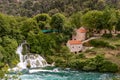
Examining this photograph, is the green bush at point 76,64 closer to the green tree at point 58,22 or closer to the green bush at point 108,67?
the green bush at point 108,67

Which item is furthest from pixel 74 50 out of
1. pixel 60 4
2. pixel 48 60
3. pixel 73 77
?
pixel 60 4

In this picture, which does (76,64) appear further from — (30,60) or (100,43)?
(100,43)

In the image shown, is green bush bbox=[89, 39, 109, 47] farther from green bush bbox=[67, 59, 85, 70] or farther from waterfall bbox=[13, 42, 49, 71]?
waterfall bbox=[13, 42, 49, 71]

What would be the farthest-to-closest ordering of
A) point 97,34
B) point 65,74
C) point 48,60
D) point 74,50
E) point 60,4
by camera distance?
point 60,4 → point 97,34 → point 74,50 → point 48,60 → point 65,74

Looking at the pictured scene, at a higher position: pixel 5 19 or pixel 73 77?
pixel 5 19

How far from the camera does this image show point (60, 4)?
10119cm

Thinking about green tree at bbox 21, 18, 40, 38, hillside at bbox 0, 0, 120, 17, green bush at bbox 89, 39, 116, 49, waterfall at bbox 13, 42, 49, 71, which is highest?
hillside at bbox 0, 0, 120, 17

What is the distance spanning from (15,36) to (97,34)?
18022 mm

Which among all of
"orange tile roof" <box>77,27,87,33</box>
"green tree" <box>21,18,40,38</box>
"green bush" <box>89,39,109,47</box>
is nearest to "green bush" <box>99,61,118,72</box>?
"green bush" <box>89,39,109,47</box>

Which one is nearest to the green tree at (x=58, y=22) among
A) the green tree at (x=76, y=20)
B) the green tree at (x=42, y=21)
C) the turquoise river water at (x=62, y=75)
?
the green tree at (x=42, y=21)

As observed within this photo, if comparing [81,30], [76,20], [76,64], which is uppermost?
[76,20]

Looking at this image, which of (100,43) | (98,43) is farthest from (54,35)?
(100,43)

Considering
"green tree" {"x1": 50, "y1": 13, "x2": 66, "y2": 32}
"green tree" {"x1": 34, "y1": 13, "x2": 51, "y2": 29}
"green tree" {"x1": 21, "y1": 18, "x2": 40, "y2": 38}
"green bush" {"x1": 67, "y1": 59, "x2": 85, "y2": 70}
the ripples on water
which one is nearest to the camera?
the ripples on water

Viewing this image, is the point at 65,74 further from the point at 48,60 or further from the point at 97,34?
the point at 97,34
